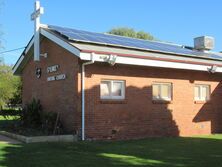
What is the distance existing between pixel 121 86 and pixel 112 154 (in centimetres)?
532

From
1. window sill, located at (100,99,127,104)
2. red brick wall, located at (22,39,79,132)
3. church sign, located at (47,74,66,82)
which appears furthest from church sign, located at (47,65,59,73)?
window sill, located at (100,99,127,104)

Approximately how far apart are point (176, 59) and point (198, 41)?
22.4 ft

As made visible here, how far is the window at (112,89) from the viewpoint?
665 inches

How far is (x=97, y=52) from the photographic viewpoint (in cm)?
1571

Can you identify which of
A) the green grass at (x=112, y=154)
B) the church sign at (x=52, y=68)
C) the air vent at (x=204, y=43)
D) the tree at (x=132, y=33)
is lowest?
the green grass at (x=112, y=154)

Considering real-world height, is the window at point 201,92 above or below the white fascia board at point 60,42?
below

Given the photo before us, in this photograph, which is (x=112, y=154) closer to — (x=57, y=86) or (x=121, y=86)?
(x=121, y=86)

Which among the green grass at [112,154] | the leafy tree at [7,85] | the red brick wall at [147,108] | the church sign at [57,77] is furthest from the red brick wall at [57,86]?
the leafy tree at [7,85]

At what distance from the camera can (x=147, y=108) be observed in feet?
59.7

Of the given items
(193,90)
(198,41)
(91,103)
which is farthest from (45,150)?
(198,41)

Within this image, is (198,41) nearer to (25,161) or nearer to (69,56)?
(69,56)

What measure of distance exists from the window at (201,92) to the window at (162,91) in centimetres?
188

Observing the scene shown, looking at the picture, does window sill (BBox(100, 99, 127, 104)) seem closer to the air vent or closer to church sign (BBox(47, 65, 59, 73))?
church sign (BBox(47, 65, 59, 73))

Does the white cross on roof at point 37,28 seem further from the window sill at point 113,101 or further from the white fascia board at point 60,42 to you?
the window sill at point 113,101
